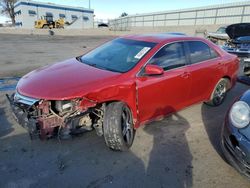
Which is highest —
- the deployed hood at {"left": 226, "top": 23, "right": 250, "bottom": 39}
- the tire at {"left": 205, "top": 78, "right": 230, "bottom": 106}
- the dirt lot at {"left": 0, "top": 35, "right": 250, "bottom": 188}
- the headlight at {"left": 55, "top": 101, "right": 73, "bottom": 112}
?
the deployed hood at {"left": 226, "top": 23, "right": 250, "bottom": 39}

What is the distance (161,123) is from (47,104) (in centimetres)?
214

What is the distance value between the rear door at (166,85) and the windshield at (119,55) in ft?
0.81

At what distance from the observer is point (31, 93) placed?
124 inches

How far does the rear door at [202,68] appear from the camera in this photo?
440 cm

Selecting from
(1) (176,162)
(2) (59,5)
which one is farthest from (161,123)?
(2) (59,5)

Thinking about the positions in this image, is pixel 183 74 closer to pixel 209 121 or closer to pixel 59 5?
pixel 209 121

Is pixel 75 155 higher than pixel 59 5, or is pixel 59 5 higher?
pixel 59 5

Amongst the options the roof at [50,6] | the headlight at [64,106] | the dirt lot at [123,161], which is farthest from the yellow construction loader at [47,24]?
→ the headlight at [64,106]

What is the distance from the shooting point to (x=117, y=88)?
3324 millimetres

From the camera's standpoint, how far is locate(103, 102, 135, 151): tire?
3193 millimetres

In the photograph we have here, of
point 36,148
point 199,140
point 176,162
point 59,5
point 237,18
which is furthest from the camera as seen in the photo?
point 59,5

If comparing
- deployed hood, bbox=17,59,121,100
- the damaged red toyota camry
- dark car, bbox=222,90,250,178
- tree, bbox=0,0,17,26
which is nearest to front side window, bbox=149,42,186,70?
the damaged red toyota camry

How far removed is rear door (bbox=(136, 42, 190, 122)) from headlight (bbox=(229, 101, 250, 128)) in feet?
3.82

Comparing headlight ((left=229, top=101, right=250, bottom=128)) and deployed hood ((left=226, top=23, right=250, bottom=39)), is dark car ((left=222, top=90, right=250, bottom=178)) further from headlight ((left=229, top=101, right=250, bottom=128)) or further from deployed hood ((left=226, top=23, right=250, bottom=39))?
deployed hood ((left=226, top=23, right=250, bottom=39))
